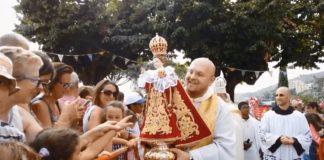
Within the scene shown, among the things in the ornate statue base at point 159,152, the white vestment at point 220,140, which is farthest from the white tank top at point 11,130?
the white vestment at point 220,140

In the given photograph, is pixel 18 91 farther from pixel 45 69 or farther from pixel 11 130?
pixel 45 69

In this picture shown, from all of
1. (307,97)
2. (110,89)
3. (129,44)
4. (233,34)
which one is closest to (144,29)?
(129,44)

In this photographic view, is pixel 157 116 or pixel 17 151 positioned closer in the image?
pixel 17 151

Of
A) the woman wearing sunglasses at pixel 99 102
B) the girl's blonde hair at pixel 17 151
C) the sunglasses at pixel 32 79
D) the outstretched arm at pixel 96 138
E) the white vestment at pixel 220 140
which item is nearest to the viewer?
the girl's blonde hair at pixel 17 151

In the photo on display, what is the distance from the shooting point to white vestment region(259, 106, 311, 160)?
849cm

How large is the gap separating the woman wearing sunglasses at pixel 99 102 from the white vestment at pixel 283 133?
3859mm

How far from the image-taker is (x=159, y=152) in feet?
12.7

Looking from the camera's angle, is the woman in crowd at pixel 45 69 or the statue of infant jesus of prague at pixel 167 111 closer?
the woman in crowd at pixel 45 69

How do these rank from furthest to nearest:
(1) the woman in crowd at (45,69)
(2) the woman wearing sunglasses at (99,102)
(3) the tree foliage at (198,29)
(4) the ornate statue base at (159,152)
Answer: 1. (3) the tree foliage at (198,29)
2. (2) the woman wearing sunglasses at (99,102)
3. (4) the ornate statue base at (159,152)
4. (1) the woman in crowd at (45,69)

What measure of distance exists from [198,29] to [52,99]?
22.4 meters

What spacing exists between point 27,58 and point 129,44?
2498 centimetres

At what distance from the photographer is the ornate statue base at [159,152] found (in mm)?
3845

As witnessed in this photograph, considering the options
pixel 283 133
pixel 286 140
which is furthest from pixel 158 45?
pixel 283 133

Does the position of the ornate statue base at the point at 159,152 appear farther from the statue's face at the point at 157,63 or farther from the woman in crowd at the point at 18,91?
the woman in crowd at the point at 18,91
